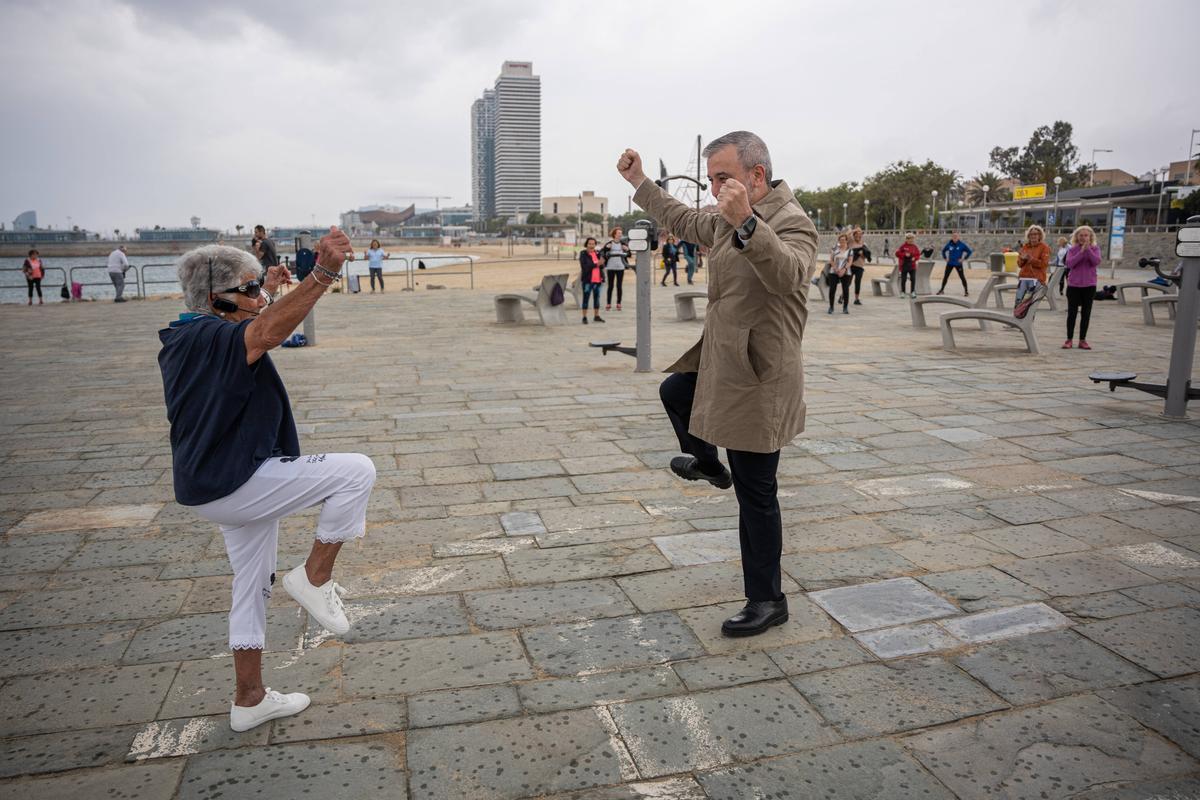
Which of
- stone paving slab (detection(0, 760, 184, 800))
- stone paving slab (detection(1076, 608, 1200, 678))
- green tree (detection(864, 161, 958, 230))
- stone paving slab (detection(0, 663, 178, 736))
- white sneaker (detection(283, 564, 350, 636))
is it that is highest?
green tree (detection(864, 161, 958, 230))

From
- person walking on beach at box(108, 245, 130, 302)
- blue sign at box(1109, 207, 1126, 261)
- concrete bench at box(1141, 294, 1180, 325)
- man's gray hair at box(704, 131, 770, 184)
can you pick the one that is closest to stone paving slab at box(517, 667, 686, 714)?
man's gray hair at box(704, 131, 770, 184)

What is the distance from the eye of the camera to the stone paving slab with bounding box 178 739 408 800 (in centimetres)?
226

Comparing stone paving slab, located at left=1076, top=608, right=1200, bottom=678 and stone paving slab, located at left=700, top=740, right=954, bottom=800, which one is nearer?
stone paving slab, located at left=700, top=740, right=954, bottom=800

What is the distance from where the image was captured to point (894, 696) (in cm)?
274

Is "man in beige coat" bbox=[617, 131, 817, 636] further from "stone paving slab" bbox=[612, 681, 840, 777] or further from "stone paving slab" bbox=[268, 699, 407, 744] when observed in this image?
"stone paving slab" bbox=[268, 699, 407, 744]

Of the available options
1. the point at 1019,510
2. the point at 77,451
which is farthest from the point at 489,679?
the point at 77,451

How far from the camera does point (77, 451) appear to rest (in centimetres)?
607

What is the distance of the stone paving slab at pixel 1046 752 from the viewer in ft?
7.49

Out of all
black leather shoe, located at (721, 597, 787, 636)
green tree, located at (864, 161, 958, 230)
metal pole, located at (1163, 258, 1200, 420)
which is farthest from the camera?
green tree, located at (864, 161, 958, 230)

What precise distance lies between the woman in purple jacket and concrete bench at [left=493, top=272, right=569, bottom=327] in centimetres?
754

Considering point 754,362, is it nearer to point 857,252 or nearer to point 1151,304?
point 1151,304

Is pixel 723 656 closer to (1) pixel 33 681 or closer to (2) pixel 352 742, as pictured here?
(2) pixel 352 742

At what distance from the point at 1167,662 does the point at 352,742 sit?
8.98ft

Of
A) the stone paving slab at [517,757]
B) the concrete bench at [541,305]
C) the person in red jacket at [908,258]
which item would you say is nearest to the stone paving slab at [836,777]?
the stone paving slab at [517,757]
